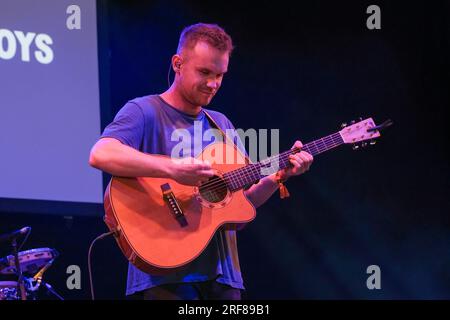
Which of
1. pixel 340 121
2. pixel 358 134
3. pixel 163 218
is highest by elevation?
pixel 340 121

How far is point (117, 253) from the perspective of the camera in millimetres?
4586

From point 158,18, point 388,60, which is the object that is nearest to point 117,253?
point 158,18

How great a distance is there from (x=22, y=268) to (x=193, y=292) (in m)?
1.53

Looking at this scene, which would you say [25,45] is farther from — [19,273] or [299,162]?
[299,162]

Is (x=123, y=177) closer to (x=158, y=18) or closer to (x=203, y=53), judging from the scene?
(x=203, y=53)

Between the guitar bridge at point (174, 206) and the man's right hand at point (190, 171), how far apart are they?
83 mm

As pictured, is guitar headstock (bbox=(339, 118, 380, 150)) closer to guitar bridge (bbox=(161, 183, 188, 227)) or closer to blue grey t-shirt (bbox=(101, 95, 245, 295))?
blue grey t-shirt (bbox=(101, 95, 245, 295))

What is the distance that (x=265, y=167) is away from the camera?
3.17m

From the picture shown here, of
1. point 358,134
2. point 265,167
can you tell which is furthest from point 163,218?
point 358,134

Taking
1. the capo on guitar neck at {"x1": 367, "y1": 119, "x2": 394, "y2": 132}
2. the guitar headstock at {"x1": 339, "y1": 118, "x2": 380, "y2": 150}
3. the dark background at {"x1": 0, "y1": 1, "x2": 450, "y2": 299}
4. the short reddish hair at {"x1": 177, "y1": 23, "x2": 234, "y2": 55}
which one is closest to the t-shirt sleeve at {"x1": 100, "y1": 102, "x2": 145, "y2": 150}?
the short reddish hair at {"x1": 177, "y1": 23, "x2": 234, "y2": 55}

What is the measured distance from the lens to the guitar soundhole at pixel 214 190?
304 centimetres

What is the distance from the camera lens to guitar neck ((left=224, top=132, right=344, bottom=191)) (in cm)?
308

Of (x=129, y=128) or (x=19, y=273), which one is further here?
(x=19, y=273)
